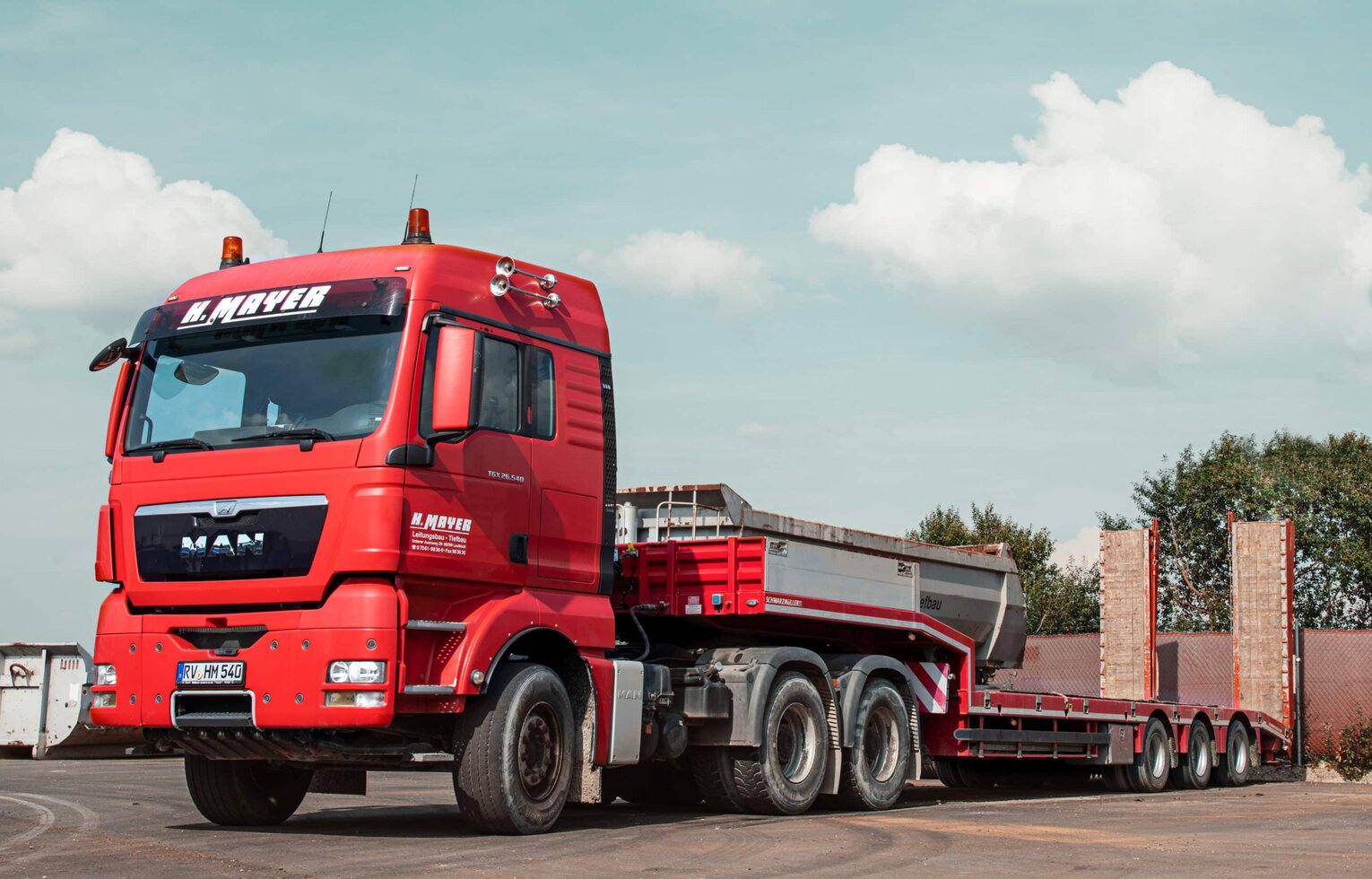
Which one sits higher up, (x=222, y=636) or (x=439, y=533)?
(x=439, y=533)

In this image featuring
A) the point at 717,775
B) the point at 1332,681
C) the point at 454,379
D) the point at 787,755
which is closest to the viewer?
the point at 454,379

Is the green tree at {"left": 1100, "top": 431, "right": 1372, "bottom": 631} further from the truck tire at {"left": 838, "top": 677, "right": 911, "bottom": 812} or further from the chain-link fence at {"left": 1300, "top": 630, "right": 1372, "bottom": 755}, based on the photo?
the truck tire at {"left": 838, "top": 677, "right": 911, "bottom": 812}

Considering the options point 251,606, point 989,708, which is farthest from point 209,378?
point 989,708

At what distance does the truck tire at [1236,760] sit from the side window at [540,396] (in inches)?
512

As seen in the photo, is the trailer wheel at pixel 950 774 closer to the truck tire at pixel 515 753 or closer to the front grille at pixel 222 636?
the truck tire at pixel 515 753

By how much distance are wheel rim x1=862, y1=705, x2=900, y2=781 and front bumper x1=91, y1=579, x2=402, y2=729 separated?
566 cm

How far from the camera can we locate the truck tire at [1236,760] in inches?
787

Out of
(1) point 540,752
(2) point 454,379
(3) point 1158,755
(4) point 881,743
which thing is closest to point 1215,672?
(3) point 1158,755

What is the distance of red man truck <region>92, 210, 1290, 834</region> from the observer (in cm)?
910

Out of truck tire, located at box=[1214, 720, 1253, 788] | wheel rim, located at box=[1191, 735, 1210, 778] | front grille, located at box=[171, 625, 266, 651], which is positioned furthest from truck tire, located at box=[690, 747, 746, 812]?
truck tire, located at box=[1214, 720, 1253, 788]

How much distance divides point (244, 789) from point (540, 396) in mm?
3598

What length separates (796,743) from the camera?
1253 centimetres

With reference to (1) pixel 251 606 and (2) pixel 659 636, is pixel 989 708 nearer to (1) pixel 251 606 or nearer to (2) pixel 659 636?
(2) pixel 659 636

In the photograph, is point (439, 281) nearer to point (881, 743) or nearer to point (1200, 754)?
point (881, 743)
